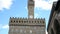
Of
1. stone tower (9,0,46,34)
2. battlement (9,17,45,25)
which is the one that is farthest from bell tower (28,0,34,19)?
battlement (9,17,45,25)

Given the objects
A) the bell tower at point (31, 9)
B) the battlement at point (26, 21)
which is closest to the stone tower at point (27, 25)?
the battlement at point (26, 21)

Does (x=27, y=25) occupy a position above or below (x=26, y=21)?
below

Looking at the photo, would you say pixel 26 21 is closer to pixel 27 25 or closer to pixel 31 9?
pixel 27 25

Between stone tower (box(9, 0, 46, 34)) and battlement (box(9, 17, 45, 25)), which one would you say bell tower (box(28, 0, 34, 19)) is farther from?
battlement (box(9, 17, 45, 25))

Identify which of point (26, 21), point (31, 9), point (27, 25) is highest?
point (31, 9)

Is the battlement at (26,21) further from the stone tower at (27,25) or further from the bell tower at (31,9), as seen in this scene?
the bell tower at (31,9)

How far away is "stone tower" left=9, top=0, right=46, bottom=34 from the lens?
7106 cm

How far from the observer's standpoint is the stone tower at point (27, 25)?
71.1 m

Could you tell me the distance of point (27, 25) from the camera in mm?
72375

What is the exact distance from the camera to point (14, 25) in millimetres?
71938

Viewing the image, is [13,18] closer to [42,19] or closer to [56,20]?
[42,19]

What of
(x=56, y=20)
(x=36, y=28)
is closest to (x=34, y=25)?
(x=36, y=28)

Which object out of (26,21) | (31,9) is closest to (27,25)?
(26,21)

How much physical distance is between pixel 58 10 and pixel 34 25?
58.8 m
